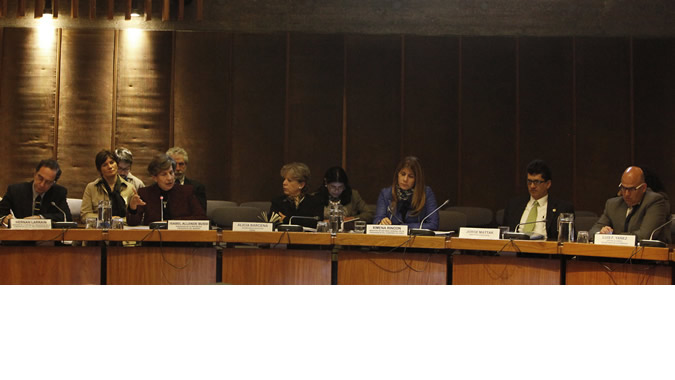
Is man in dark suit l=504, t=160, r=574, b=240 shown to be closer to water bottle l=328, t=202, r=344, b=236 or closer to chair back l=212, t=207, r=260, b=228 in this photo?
water bottle l=328, t=202, r=344, b=236

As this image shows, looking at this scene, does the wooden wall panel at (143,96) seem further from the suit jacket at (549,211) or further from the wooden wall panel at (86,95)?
the suit jacket at (549,211)

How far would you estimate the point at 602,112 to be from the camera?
720 cm

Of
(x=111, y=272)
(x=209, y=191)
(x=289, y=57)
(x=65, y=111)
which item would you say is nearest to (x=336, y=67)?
(x=289, y=57)

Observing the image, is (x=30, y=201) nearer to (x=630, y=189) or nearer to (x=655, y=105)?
(x=630, y=189)

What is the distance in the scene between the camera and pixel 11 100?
277 inches

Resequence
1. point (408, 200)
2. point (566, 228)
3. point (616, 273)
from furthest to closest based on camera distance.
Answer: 1. point (408, 200)
2. point (566, 228)
3. point (616, 273)

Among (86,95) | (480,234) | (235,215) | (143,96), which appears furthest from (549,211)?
(86,95)

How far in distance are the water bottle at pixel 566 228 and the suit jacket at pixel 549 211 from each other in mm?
397

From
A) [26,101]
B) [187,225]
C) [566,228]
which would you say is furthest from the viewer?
[26,101]

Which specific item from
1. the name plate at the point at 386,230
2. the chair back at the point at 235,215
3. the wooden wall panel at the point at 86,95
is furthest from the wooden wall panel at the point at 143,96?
the name plate at the point at 386,230

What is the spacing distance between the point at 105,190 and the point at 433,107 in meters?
3.73

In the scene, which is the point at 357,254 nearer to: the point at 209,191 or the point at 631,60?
the point at 209,191

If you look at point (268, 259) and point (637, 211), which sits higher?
point (637, 211)

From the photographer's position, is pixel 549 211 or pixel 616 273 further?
pixel 549 211
